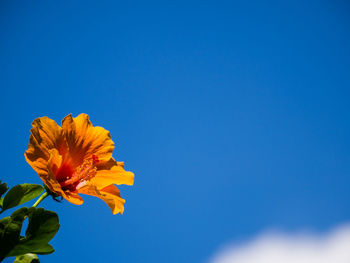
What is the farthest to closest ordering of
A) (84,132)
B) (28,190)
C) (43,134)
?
1. (84,132)
2. (43,134)
3. (28,190)

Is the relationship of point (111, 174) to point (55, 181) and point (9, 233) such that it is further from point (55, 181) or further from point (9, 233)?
point (9, 233)

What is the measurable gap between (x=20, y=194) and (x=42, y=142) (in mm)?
331

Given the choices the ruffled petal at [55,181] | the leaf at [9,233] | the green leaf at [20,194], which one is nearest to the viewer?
the leaf at [9,233]

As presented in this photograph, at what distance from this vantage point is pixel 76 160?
158cm

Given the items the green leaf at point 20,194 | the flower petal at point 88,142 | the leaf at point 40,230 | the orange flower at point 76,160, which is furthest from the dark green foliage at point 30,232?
the flower petal at point 88,142

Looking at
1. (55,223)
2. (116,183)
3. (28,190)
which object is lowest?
(55,223)

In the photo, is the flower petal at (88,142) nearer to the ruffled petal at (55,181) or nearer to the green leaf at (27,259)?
the ruffled petal at (55,181)

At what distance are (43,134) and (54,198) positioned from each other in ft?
1.01

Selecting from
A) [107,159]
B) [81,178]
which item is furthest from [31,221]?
[107,159]

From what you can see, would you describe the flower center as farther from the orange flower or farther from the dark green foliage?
the dark green foliage

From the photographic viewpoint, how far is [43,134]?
53.5 inches

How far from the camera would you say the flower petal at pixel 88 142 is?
1547mm

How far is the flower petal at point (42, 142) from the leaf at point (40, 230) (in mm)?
254

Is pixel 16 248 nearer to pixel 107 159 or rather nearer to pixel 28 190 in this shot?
pixel 28 190
